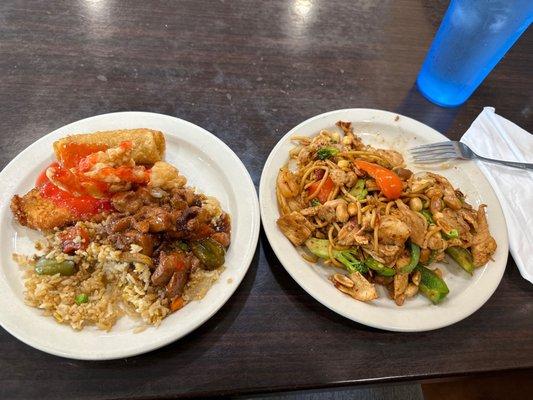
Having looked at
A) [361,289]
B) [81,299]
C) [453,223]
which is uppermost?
[453,223]

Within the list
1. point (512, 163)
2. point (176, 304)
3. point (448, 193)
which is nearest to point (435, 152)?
point (448, 193)

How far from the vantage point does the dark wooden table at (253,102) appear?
4.79 ft

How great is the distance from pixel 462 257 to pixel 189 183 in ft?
4.25

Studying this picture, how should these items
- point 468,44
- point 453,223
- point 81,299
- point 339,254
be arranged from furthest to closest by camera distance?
point 468,44 → point 453,223 → point 339,254 → point 81,299

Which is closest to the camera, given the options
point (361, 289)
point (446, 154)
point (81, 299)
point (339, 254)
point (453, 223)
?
point (81, 299)

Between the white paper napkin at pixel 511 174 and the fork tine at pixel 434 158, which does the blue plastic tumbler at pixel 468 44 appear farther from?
the fork tine at pixel 434 158

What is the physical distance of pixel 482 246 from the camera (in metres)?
1.74

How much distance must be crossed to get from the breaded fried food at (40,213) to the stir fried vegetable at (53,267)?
17 centimetres

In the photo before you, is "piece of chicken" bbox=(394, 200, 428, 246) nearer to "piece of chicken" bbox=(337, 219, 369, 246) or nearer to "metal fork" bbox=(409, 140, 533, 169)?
"piece of chicken" bbox=(337, 219, 369, 246)

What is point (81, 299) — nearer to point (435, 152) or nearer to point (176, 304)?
point (176, 304)

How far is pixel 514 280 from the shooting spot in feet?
6.12

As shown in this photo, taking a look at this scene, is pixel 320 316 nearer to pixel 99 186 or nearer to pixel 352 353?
pixel 352 353

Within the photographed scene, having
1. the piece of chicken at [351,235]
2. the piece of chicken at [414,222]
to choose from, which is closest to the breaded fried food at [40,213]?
the piece of chicken at [351,235]

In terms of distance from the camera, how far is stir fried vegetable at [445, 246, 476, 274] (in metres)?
1.73
